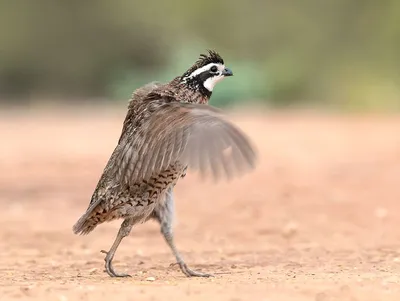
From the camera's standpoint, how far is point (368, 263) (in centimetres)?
820

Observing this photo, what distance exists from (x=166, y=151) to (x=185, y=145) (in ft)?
0.91

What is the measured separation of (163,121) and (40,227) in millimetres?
4608

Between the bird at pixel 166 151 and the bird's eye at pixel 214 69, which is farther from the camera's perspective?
the bird's eye at pixel 214 69

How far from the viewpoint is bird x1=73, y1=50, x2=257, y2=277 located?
259 inches

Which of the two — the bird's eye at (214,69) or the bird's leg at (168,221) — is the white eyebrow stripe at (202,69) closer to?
the bird's eye at (214,69)

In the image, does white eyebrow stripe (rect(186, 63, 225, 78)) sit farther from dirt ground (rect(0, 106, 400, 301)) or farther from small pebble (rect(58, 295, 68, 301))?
small pebble (rect(58, 295, 68, 301))

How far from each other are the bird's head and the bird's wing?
65 centimetres

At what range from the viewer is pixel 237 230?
10828mm

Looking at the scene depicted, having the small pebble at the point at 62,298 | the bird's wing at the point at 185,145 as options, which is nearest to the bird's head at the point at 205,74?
the bird's wing at the point at 185,145

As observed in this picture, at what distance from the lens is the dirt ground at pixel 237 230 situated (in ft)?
21.8

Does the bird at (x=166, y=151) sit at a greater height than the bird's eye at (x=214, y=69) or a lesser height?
lesser

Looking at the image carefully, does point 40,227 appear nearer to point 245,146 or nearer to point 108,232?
point 108,232

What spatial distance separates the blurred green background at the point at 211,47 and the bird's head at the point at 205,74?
76.0 ft

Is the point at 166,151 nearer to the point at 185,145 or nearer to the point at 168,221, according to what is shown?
the point at 185,145
